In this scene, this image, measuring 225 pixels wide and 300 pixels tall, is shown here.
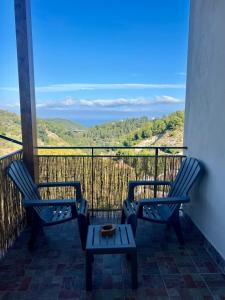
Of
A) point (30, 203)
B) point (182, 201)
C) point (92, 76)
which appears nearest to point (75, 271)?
point (30, 203)

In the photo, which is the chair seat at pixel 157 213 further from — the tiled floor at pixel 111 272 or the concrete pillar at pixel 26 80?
the concrete pillar at pixel 26 80

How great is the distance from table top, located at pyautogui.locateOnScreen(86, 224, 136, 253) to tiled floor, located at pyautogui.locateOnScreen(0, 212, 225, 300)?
37 cm

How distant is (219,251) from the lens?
2211 millimetres

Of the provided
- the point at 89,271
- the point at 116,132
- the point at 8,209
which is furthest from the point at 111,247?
the point at 116,132

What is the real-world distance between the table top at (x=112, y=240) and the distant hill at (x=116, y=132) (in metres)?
1.70

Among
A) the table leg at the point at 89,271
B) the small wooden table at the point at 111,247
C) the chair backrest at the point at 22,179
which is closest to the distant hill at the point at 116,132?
the chair backrest at the point at 22,179

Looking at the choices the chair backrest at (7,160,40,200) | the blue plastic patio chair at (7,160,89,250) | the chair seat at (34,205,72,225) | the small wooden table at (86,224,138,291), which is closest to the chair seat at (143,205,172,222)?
the small wooden table at (86,224,138,291)

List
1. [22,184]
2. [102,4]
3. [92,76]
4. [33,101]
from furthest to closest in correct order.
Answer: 1. [92,76]
2. [102,4]
3. [33,101]
4. [22,184]

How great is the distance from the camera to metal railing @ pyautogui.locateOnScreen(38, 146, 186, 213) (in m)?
3.34

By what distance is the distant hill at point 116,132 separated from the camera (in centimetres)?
383

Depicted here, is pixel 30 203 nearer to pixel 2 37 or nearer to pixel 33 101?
pixel 33 101

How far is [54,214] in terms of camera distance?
271 centimetres

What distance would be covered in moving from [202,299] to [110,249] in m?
0.80

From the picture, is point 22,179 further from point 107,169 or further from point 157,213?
point 157,213
